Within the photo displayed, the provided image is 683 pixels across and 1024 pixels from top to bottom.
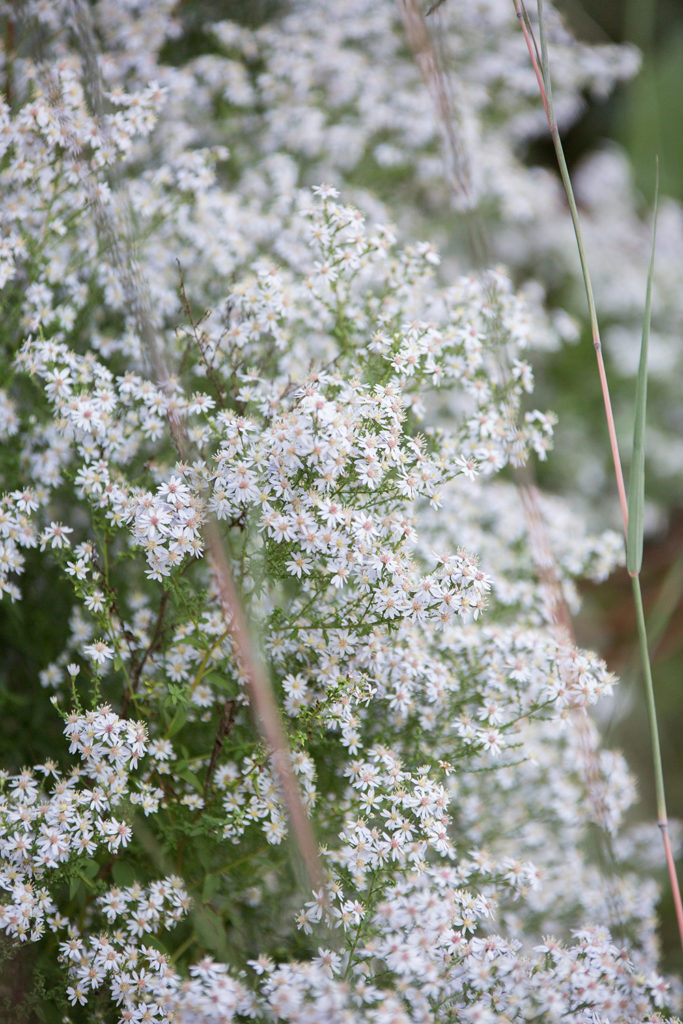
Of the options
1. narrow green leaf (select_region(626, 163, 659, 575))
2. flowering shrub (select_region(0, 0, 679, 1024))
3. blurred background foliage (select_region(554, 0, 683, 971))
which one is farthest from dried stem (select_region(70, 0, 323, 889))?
blurred background foliage (select_region(554, 0, 683, 971))

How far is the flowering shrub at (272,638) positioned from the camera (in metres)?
0.90

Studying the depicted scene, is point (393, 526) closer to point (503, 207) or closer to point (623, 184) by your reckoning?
point (503, 207)

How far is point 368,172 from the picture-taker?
1832 mm

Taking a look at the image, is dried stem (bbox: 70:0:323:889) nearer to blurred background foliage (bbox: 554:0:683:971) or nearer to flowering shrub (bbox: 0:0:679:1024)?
flowering shrub (bbox: 0:0:679:1024)

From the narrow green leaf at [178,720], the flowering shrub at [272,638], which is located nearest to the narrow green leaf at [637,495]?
the flowering shrub at [272,638]

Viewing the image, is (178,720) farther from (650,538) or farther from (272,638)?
(650,538)

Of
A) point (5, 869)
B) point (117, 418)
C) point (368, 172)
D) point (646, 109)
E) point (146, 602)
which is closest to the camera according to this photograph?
point (5, 869)

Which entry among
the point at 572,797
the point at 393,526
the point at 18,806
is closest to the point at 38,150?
the point at 393,526

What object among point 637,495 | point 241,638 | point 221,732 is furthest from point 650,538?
point 241,638

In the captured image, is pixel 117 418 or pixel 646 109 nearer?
pixel 117 418

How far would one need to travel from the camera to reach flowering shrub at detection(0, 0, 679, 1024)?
2.96ft

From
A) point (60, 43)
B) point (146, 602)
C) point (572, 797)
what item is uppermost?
point (60, 43)

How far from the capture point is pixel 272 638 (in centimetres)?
98

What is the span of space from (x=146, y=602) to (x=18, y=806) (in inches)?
14.4
